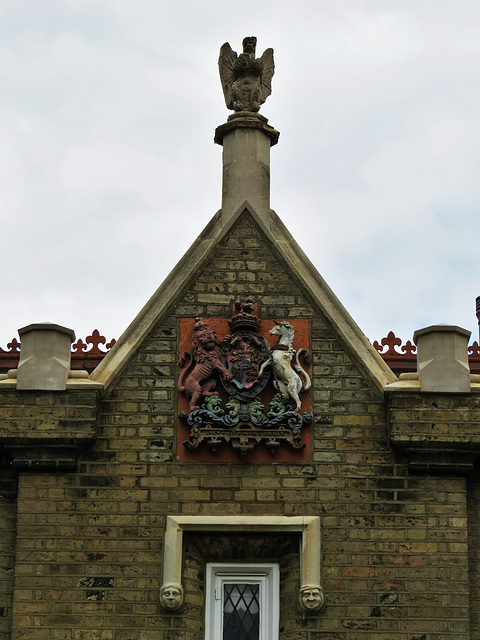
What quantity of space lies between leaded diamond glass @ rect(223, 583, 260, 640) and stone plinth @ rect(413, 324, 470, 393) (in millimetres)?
2806

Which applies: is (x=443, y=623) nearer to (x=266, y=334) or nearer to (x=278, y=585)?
(x=278, y=585)

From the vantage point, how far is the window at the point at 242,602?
1513 centimetres

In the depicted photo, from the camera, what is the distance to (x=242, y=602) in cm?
1535

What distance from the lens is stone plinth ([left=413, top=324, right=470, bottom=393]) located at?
615 inches

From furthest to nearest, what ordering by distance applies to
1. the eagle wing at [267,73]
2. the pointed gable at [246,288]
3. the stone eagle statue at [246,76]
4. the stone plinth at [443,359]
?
the eagle wing at [267,73] → the stone eagle statue at [246,76] → the pointed gable at [246,288] → the stone plinth at [443,359]

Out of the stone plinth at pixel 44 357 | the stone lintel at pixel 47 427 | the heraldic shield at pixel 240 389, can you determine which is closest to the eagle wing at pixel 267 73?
the heraldic shield at pixel 240 389

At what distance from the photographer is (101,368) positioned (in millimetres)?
15977

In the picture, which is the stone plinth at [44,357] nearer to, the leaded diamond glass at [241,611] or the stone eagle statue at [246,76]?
the leaded diamond glass at [241,611]

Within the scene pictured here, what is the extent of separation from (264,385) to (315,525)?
1602 mm

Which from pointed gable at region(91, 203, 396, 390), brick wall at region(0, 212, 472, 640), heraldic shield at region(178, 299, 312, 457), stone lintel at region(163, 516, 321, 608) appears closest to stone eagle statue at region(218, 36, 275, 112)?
pointed gable at region(91, 203, 396, 390)

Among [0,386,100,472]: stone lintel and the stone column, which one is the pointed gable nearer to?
the stone column

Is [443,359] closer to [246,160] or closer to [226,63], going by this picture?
[246,160]

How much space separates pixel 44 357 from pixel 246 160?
339 centimetres

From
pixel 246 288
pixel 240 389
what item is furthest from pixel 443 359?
pixel 246 288
